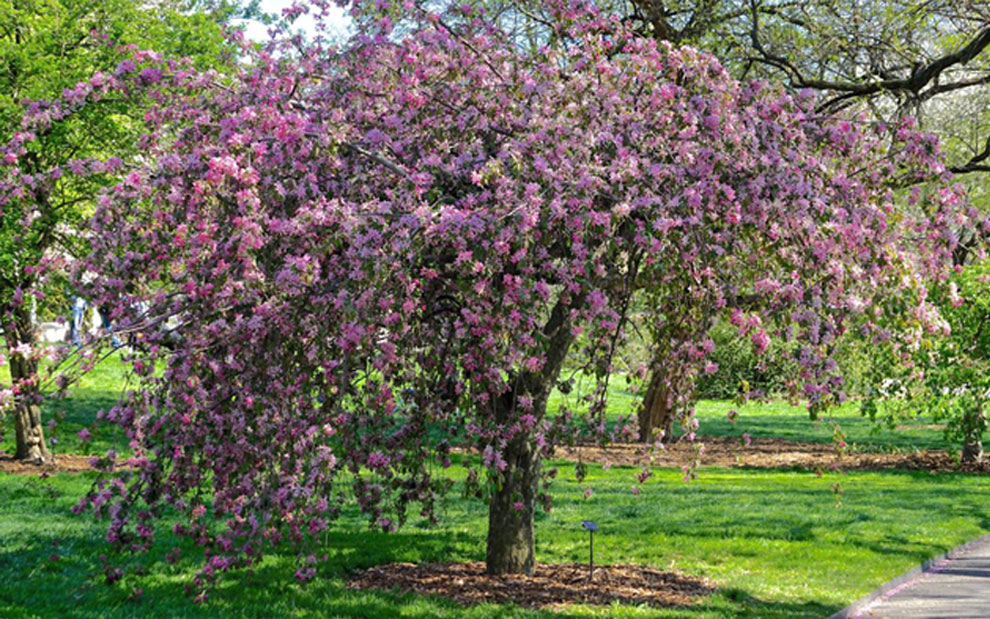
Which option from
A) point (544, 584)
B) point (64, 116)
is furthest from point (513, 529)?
point (64, 116)

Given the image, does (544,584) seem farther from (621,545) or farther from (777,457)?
(777,457)

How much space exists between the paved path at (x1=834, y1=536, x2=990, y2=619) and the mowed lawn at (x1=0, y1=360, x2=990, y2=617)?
0.18 m

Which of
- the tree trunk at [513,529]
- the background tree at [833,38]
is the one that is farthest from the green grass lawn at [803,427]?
the tree trunk at [513,529]

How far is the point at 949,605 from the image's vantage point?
9.75 metres

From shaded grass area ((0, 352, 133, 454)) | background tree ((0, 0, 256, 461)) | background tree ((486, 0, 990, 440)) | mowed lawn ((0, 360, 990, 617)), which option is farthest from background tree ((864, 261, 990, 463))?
shaded grass area ((0, 352, 133, 454))

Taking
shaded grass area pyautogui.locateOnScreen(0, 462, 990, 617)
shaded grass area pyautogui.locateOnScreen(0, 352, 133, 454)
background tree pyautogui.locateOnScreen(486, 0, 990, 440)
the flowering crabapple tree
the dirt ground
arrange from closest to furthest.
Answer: the flowering crabapple tree < shaded grass area pyautogui.locateOnScreen(0, 462, 990, 617) < background tree pyautogui.locateOnScreen(486, 0, 990, 440) < shaded grass area pyautogui.locateOnScreen(0, 352, 133, 454) < the dirt ground

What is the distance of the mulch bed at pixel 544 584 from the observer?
371 inches

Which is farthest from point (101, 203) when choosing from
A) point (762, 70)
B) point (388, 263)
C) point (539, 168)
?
point (762, 70)

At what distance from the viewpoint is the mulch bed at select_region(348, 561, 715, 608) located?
371 inches

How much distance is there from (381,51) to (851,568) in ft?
24.7

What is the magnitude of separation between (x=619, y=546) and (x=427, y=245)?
686cm

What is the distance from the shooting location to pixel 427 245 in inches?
265

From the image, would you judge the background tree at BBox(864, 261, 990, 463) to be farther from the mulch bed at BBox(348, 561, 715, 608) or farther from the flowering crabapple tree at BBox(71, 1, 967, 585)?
the flowering crabapple tree at BBox(71, 1, 967, 585)

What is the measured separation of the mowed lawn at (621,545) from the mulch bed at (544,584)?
0.98 ft
